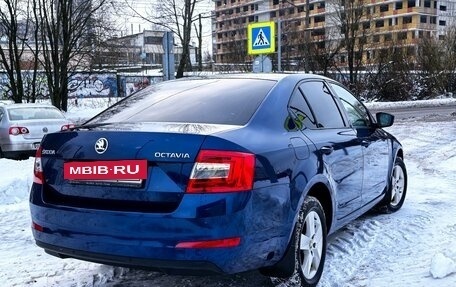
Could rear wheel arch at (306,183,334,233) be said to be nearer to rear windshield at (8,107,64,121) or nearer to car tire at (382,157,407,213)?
car tire at (382,157,407,213)

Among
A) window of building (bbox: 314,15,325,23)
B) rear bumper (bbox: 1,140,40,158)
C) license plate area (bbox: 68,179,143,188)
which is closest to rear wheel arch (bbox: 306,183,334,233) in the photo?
license plate area (bbox: 68,179,143,188)

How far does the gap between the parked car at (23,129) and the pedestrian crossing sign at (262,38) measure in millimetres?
5479

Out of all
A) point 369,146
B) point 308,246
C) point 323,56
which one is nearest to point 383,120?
point 369,146

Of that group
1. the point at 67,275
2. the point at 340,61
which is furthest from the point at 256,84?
the point at 340,61

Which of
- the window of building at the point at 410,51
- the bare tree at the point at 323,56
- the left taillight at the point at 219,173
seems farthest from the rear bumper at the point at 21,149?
the window of building at the point at 410,51

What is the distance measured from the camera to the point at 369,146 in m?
4.97

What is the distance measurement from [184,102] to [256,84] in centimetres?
58

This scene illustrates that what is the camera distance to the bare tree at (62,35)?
24.2 meters

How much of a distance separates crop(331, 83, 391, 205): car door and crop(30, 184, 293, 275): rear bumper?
1896 millimetres

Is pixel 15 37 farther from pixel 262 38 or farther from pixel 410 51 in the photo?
pixel 410 51

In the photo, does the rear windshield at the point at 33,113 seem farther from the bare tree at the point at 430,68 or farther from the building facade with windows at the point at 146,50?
the building facade with windows at the point at 146,50

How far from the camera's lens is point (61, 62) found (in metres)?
25.0

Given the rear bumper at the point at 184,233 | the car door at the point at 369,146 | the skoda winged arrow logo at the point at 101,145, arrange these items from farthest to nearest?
1. the car door at the point at 369,146
2. the skoda winged arrow logo at the point at 101,145
3. the rear bumper at the point at 184,233

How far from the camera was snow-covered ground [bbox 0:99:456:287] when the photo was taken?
3.87m
